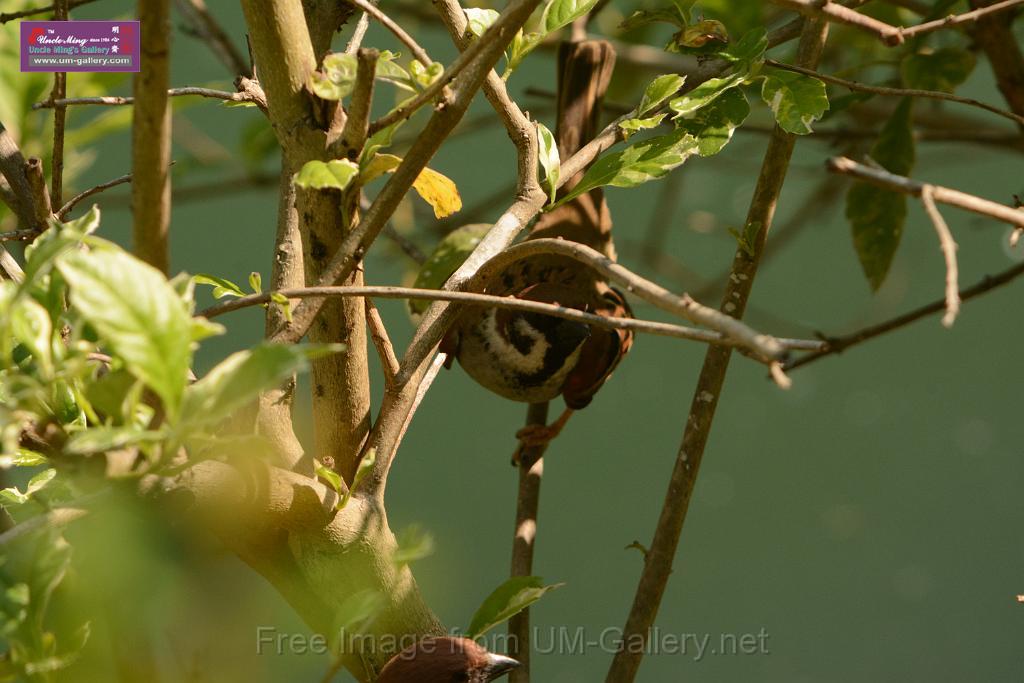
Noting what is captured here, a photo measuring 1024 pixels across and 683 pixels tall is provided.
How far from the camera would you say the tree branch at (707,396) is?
1.43 metres

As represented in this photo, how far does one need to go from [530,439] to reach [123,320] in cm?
137

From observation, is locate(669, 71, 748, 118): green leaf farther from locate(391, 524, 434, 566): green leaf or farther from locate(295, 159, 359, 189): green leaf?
locate(391, 524, 434, 566): green leaf

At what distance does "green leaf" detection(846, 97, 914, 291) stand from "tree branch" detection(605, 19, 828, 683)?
1.39 feet

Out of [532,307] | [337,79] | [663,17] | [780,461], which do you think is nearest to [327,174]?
[337,79]

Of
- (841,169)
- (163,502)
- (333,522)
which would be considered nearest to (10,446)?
(163,502)

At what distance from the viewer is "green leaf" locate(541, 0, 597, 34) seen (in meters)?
1.16

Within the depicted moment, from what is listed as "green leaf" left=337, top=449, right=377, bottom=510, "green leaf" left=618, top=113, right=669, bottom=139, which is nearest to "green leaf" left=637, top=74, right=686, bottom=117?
"green leaf" left=618, top=113, right=669, bottom=139

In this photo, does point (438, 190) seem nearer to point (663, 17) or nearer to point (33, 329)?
point (663, 17)

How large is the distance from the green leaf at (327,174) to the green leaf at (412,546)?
0.36 m

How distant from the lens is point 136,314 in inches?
26.8

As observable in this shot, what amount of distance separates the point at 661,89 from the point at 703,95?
67 millimetres

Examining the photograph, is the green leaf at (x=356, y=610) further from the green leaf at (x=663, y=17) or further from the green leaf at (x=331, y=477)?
the green leaf at (x=663, y=17)

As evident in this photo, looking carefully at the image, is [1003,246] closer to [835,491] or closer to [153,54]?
[835,491]

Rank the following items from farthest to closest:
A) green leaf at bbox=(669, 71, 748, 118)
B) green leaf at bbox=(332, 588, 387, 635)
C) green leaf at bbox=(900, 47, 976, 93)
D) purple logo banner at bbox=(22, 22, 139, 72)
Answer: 1. green leaf at bbox=(900, 47, 976, 93)
2. purple logo banner at bbox=(22, 22, 139, 72)
3. green leaf at bbox=(669, 71, 748, 118)
4. green leaf at bbox=(332, 588, 387, 635)
